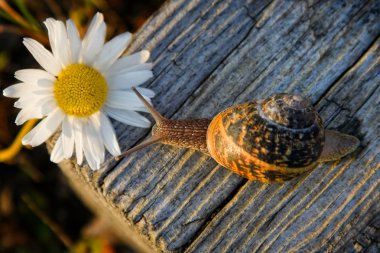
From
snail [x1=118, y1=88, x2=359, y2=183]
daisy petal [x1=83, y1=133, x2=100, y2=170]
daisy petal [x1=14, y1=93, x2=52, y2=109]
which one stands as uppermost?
daisy petal [x1=14, y1=93, x2=52, y2=109]

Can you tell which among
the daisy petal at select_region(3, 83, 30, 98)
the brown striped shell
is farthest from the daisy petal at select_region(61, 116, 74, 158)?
the brown striped shell

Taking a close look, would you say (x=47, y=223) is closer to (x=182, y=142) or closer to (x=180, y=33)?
(x=182, y=142)

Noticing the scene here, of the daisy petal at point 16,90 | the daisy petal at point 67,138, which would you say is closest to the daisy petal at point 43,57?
the daisy petal at point 16,90

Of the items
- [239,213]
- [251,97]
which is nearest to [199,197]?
[239,213]

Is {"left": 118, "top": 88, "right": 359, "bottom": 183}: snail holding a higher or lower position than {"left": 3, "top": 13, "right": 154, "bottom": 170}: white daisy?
lower

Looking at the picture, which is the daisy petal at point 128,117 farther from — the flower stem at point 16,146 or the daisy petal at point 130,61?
the flower stem at point 16,146

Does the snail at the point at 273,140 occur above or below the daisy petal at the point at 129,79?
below

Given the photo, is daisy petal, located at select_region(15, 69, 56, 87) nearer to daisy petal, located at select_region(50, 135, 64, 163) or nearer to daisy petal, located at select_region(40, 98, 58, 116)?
daisy petal, located at select_region(40, 98, 58, 116)
